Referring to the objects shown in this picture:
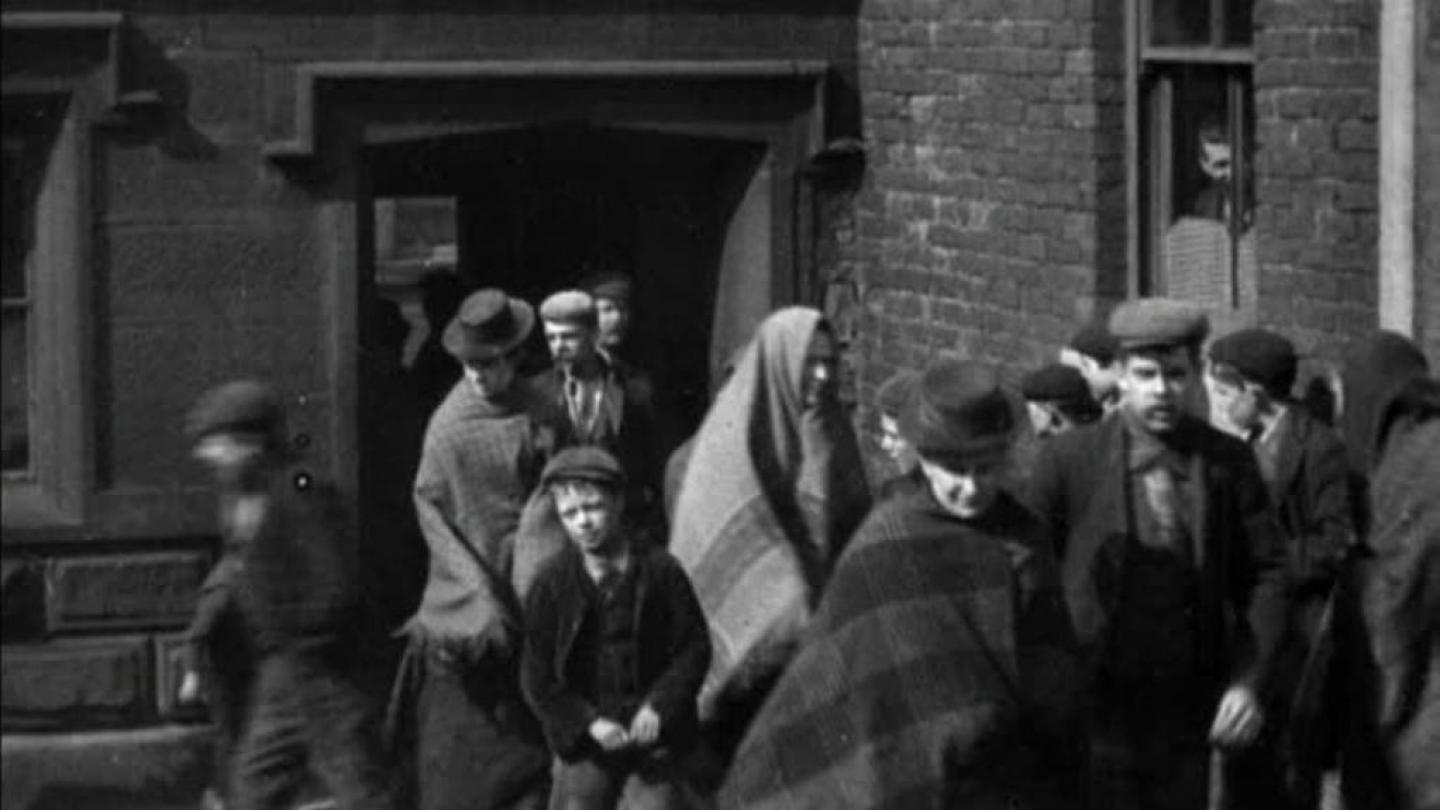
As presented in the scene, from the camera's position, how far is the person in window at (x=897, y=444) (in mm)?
9438

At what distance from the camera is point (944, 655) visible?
29.7 ft

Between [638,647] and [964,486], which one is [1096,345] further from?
[964,486]

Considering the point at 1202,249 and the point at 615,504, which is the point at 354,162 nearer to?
the point at 1202,249

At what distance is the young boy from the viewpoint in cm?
1059

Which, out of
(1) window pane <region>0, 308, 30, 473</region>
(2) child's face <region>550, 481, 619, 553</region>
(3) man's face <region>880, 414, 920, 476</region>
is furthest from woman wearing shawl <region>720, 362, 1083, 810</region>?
(1) window pane <region>0, 308, 30, 473</region>

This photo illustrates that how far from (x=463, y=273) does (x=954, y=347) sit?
8.45 ft

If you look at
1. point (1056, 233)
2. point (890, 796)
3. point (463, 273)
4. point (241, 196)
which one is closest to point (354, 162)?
point (241, 196)

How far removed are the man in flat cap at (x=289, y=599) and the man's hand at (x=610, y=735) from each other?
527 mm

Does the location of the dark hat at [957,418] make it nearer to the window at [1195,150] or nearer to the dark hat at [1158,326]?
the dark hat at [1158,326]

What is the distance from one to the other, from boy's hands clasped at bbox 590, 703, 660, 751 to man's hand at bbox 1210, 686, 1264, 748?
1379 millimetres

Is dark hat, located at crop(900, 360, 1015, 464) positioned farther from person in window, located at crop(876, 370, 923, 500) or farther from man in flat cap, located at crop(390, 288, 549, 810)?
man in flat cap, located at crop(390, 288, 549, 810)

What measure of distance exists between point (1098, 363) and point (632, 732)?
1.86 meters

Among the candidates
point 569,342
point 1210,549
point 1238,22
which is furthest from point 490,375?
point 1210,549

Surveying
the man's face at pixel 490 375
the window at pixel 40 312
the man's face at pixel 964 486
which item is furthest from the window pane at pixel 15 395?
the man's face at pixel 964 486
